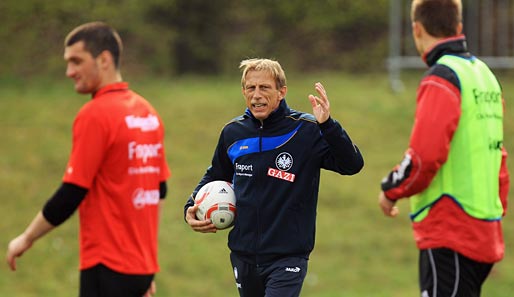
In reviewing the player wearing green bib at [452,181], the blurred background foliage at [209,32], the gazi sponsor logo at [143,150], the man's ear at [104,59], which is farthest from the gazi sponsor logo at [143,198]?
the blurred background foliage at [209,32]

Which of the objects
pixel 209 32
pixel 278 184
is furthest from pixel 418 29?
pixel 209 32

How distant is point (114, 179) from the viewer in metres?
6.22

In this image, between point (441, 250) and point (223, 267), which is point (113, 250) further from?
point (223, 267)

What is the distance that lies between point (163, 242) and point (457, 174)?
316 inches

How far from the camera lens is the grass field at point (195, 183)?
12.8 meters

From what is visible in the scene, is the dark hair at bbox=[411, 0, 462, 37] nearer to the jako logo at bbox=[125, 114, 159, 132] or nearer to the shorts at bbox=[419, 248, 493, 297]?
the shorts at bbox=[419, 248, 493, 297]

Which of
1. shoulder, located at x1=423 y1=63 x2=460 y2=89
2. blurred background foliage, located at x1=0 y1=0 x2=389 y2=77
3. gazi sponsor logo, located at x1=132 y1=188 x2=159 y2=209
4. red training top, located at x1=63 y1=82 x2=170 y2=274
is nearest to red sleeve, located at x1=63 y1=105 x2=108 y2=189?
red training top, located at x1=63 y1=82 x2=170 y2=274

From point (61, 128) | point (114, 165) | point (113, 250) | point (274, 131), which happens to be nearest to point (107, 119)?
point (114, 165)

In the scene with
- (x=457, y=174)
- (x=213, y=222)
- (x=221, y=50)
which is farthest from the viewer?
(x=221, y=50)

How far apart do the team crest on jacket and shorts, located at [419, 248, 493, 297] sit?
1.14 metres

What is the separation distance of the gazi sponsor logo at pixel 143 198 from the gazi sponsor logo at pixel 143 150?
7.2 inches

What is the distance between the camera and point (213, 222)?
6.82m

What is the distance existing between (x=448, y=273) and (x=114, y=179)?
193 centimetres

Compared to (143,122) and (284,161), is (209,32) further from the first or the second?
(143,122)
